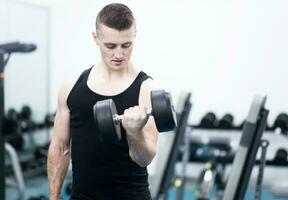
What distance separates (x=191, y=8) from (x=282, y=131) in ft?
5.10

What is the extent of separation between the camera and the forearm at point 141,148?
138 centimetres

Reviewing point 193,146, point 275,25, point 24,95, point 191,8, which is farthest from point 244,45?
point 24,95

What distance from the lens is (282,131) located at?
337 cm

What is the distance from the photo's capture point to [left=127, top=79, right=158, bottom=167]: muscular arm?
54.6 inches

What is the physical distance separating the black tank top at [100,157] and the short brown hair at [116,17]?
20 cm

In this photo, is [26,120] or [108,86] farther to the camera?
[26,120]

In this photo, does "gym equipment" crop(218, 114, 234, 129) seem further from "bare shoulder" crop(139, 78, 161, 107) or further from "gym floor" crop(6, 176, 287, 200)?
"bare shoulder" crop(139, 78, 161, 107)

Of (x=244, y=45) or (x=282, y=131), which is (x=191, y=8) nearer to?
(x=244, y=45)

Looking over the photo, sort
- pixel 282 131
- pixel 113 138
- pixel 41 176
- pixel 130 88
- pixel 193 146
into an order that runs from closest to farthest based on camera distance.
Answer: pixel 113 138 → pixel 130 88 → pixel 282 131 → pixel 193 146 → pixel 41 176

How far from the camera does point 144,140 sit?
1.41 meters

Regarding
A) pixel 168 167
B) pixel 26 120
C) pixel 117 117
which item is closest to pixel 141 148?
pixel 117 117

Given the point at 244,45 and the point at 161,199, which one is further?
the point at 244,45

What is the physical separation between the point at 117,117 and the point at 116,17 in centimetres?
34

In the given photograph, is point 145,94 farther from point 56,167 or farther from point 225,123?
point 225,123
